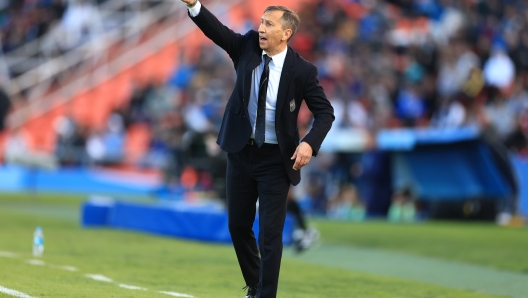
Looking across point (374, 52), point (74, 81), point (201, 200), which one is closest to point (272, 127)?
point (201, 200)

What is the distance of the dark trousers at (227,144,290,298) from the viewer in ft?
22.7

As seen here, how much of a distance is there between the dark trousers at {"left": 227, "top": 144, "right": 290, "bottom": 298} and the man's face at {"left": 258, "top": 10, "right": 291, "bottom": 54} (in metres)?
0.76

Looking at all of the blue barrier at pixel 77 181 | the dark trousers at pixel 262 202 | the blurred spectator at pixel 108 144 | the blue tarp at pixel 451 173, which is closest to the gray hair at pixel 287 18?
the dark trousers at pixel 262 202

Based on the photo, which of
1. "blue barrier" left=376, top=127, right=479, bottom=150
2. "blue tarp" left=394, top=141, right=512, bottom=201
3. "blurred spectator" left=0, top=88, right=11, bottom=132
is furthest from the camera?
"blurred spectator" left=0, top=88, right=11, bottom=132

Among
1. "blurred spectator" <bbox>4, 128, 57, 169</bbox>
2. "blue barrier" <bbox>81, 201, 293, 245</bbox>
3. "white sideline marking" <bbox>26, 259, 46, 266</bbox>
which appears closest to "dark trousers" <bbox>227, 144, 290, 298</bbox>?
"white sideline marking" <bbox>26, 259, 46, 266</bbox>

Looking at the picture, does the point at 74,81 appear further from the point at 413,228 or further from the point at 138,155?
the point at 413,228

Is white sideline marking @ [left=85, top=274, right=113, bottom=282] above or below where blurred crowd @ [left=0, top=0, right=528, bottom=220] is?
below

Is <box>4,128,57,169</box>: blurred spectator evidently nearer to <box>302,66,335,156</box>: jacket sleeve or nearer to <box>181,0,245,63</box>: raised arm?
<box>181,0,245,63</box>: raised arm

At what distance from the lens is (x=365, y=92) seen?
22938 mm

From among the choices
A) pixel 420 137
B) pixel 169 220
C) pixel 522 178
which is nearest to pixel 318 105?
pixel 169 220

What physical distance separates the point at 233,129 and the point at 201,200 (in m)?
13.5

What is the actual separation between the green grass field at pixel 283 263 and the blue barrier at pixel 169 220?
1.37ft

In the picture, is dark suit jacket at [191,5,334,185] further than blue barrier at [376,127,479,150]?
No

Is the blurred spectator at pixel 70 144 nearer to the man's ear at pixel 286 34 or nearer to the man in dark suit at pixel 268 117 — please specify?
the man in dark suit at pixel 268 117
